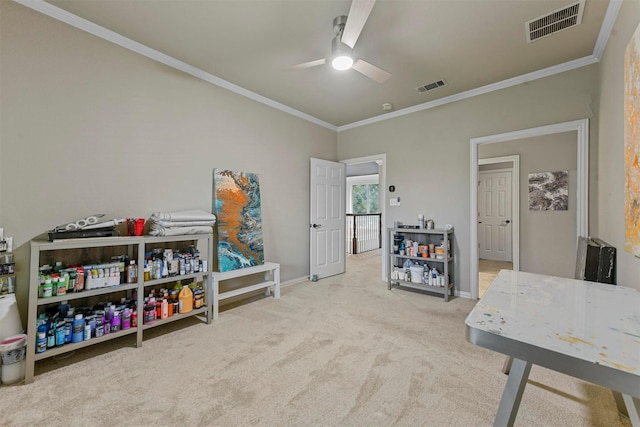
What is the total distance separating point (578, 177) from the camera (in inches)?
111

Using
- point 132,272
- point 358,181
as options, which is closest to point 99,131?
point 132,272

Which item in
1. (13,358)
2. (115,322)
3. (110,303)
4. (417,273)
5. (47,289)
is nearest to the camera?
(13,358)

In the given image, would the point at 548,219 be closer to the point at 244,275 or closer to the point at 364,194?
the point at 244,275

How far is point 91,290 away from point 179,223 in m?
0.80

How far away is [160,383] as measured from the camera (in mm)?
1786

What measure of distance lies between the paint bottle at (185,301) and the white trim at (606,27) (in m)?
4.14

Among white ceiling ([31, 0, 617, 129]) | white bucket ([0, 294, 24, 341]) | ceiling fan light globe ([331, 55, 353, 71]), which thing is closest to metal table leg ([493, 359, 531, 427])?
ceiling fan light globe ([331, 55, 353, 71])

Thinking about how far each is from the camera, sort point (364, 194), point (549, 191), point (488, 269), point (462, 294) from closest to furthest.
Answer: point (462, 294), point (549, 191), point (488, 269), point (364, 194)

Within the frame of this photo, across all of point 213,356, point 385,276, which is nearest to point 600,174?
point 385,276

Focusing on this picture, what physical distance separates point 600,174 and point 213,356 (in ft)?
12.4

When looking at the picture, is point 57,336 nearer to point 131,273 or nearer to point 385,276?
point 131,273

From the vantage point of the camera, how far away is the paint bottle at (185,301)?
2572mm

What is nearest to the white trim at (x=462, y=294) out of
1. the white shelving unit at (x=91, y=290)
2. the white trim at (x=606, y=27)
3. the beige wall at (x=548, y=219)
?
the beige wall at (x=548, y=219)

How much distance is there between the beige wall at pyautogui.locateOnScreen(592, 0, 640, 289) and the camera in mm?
1726
